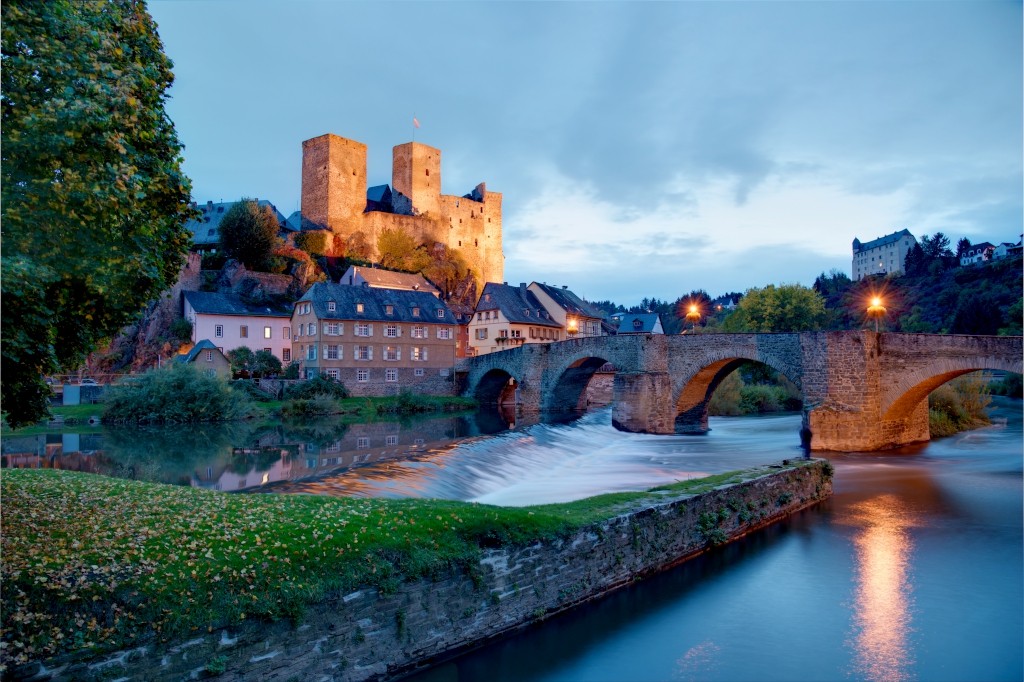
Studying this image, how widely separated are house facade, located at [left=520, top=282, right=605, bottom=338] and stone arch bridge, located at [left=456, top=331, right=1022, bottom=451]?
20875 millimetres

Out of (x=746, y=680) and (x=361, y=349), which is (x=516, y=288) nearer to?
(x=361, y=349)

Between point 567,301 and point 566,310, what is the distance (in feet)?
6.39

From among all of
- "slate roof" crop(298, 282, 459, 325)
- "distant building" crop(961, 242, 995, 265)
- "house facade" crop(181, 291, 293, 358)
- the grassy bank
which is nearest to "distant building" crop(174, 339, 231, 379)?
"house facade" crop(181, 291, 293, 358)

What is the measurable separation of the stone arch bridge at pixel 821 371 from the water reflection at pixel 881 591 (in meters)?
7.83

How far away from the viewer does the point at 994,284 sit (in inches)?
2596

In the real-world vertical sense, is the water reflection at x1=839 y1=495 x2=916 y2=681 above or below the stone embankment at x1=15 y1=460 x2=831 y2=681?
below

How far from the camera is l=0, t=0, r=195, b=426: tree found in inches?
189

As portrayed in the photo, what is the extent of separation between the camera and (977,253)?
8956 centimetres

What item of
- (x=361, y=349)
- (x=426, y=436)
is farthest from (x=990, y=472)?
(x=361, y=349)

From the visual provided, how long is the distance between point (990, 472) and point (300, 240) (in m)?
57.2

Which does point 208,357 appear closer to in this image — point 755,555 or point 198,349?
point 198,349

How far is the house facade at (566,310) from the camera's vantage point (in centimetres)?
5772

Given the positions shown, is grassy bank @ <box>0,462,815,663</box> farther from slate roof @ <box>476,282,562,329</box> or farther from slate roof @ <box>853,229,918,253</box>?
slate roof @ <box>853,229,918,253</box>

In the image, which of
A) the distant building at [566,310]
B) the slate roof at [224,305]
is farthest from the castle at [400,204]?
the slate roof at [224,305]
